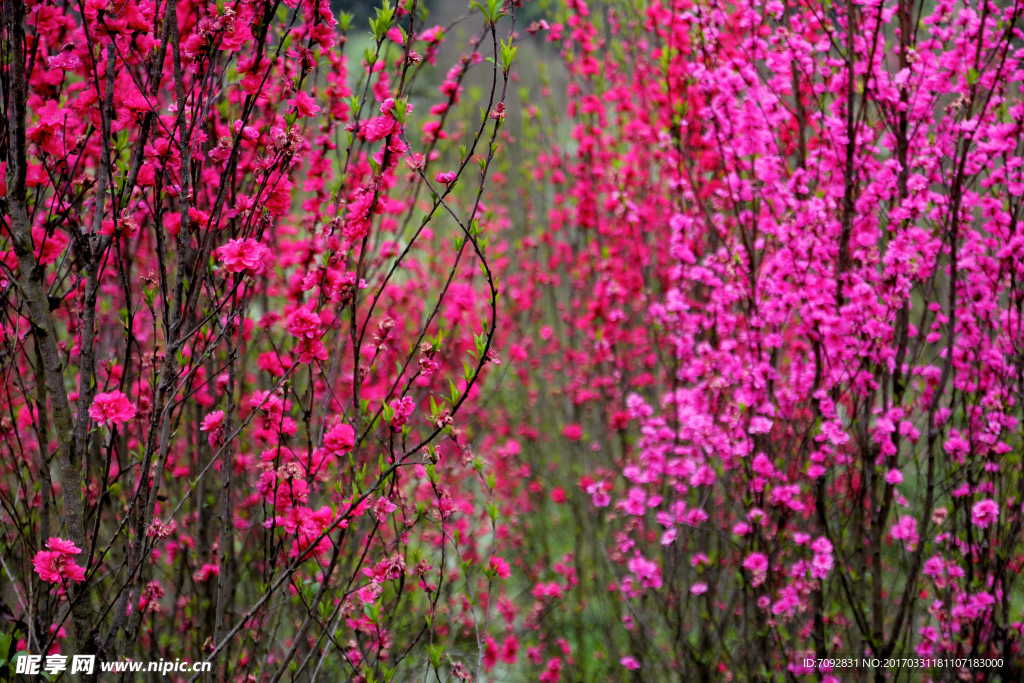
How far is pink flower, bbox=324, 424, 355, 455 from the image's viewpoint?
1.93 m

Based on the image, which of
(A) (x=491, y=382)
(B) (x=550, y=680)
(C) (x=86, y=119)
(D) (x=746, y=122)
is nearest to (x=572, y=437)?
(B) (x=550, y=680)

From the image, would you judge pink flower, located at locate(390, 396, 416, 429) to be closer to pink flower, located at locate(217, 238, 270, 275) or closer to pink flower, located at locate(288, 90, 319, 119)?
pink flower, located at locate(217, 238, 270, 275)

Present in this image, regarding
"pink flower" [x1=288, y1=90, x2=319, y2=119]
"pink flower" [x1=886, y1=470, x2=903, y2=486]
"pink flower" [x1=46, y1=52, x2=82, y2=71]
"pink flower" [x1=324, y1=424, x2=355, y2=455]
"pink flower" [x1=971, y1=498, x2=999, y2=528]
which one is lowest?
"pink flower" [x1=971, y1=498, x2=999, y2=528]

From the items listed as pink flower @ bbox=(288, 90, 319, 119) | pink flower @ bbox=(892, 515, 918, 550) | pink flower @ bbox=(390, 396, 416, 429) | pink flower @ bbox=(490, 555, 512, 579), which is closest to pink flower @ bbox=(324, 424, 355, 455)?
pink flower @ bbox=(390, 396, 416, 429)

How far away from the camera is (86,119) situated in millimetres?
2301

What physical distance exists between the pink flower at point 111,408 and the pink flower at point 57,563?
1.02 feet

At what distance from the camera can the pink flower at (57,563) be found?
167 cm

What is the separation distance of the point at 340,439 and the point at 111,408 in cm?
59

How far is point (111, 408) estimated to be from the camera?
70.2 inches

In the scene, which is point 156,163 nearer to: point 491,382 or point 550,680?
point 550,680

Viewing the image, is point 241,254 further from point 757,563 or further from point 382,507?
point 757,563

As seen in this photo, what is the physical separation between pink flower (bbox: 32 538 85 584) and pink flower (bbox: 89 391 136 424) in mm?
311

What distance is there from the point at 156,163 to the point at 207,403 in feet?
4.06

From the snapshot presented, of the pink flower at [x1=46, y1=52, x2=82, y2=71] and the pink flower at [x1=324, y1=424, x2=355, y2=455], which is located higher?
the pink flower at [x1=46, y1=52, x2=82, y2=71]
